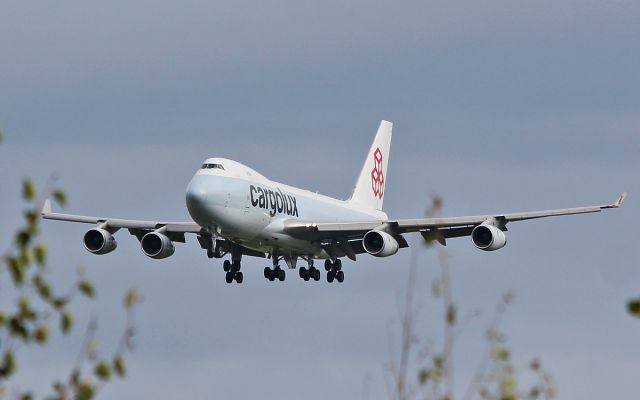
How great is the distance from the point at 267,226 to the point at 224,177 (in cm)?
362

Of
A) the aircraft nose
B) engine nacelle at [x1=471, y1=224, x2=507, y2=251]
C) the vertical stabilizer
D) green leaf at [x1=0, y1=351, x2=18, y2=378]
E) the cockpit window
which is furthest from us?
the vertical stabilizer

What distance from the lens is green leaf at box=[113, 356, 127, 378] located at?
7.34 m

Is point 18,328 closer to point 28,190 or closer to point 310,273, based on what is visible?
point 28,190

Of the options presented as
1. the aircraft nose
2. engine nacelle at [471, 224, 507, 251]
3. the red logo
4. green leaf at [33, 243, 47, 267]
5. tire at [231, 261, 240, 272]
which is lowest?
green leaf at [33, 243, 47, 267]

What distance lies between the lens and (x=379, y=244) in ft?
229

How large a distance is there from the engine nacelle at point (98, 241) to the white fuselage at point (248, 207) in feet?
28.9

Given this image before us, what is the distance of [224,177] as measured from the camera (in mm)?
65688

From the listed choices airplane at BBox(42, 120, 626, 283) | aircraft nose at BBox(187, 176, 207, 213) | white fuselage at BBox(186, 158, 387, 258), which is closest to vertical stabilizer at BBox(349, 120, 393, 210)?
airplane at BBox(42, 120, 626, 283)

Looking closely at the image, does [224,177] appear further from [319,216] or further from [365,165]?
[365,165]

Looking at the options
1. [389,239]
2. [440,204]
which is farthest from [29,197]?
[389,239]

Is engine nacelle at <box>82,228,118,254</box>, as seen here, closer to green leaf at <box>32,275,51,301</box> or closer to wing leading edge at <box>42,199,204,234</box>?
wing leading edge at <box>42,199,204,234</box>

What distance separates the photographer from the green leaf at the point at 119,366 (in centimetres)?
734

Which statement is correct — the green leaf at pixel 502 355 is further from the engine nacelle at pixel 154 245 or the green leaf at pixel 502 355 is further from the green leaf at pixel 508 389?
the engine nacelle at pixel 154 245

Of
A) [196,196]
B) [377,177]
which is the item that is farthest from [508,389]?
[377,177]
